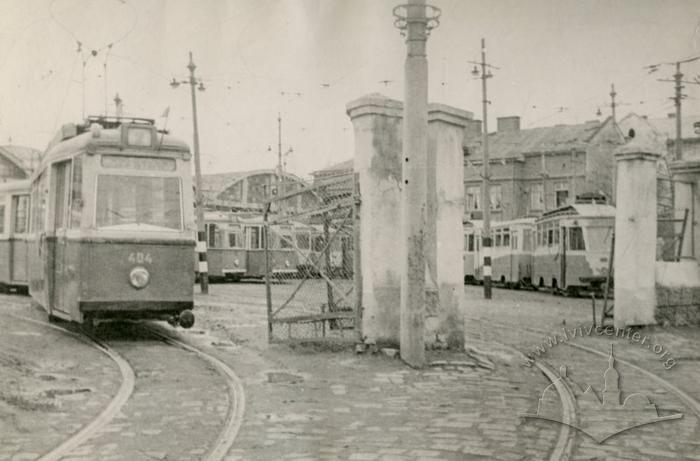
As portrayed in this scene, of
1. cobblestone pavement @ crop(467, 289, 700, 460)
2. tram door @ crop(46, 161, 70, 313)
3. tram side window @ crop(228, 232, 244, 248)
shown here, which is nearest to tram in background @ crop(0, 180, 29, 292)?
tram door @ crop(46, 161, 70, 313)

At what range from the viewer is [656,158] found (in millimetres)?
14672

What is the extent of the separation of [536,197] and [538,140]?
3.55 meters

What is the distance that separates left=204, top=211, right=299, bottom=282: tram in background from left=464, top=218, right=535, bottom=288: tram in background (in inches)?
308

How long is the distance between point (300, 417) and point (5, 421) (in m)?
2.24

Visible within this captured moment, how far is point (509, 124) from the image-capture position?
5988 centimetres

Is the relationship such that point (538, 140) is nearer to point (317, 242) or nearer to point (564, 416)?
point (317, 242)

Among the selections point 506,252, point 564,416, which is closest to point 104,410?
point 564,416

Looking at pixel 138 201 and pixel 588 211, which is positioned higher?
pixel 588 211

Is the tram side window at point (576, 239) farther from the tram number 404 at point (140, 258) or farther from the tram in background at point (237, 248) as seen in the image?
the tram number 404 at point (140, 258)

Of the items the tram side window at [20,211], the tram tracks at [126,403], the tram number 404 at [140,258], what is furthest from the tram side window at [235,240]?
the tram number 404 at [140,258]

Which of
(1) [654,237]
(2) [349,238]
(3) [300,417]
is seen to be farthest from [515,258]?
(3) [300,417]

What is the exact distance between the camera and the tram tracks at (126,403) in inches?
237

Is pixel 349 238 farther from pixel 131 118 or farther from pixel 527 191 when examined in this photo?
pixel 527 191

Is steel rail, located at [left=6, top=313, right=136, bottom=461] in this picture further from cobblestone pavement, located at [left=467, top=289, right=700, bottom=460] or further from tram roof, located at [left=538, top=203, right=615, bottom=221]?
tram roof, located at [left=538, top=203, right=615, bottom=221]
